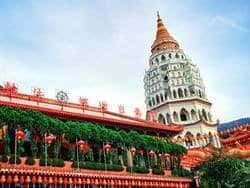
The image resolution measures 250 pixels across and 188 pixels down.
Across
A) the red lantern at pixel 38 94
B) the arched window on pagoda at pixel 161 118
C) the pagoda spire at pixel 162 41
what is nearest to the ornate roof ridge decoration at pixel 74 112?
the red lantern at pixel 38 94

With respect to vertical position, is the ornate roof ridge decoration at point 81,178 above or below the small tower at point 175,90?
below

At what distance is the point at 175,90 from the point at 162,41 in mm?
7804

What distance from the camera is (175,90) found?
2110 inches

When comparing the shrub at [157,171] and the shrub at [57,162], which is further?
the shrub at [157,171]

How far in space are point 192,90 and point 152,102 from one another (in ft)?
17.9

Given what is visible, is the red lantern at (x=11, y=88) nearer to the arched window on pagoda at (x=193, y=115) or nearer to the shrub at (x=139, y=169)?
the shrub at (x=139, y=169)

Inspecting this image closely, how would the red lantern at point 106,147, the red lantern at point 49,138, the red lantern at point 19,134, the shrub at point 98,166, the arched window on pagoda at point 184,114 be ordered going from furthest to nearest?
the arched window on pagoda at point 184,114, the red lantern at point 106,147, the shrub at point 98,166, the red lantern at point 49,138, the red lantern at point 19,134

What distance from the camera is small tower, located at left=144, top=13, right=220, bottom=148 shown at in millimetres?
51531

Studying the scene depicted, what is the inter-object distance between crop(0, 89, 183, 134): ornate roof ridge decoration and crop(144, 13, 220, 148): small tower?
2220cm

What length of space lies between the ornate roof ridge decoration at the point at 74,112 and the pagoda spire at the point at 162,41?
93.4 feet

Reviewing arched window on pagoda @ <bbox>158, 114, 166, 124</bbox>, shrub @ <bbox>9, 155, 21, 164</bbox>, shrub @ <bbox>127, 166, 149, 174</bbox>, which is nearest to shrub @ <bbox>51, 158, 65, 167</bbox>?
shrub @ <bbox>9, 155, 21, 164</bbox>

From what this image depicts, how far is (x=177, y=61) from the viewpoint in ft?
181

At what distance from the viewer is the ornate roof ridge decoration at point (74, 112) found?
22.4 m

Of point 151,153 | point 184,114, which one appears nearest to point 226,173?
point 151,153
